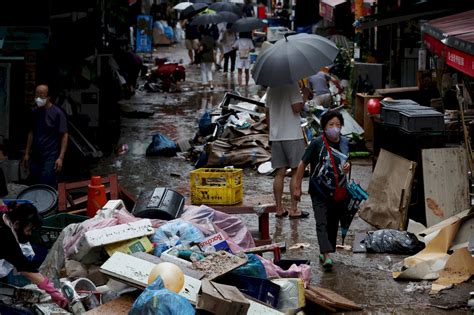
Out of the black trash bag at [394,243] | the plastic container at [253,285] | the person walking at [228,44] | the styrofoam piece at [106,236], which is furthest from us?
the person walking at [228,44]

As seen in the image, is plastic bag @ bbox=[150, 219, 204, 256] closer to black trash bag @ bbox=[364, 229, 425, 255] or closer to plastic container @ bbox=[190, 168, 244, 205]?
plastic container @ bbox=[190, 168, 244, 205]

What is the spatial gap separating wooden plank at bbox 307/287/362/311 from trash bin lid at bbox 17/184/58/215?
11.7ft

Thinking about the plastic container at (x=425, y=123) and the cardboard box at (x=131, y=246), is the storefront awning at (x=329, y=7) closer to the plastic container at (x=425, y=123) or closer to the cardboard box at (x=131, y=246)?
the plastic container at (x=425, y=123)

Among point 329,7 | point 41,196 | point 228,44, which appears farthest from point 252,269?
point 228,44

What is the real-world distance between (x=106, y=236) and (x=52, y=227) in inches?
55.5

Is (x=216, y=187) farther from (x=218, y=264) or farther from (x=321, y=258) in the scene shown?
(x=218, y=264)

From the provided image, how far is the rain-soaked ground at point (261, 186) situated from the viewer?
319 inches

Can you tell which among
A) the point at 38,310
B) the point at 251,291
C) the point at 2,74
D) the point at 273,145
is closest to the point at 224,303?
the point at 251,291

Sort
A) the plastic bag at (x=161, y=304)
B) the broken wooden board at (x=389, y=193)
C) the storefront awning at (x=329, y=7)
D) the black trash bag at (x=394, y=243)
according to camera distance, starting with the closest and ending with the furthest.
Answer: the plastic bag at (x=161, y=304)
the black trash bag at (x=394, y=243)
the broken wooden board at (x=389, y=193)
the storefront awning at (x=329, y=7)

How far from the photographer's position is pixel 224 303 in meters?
6.56

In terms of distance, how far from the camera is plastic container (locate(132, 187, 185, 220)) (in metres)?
9.08

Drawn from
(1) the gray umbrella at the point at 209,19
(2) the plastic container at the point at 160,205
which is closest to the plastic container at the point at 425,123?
(2) the plastic container at the point at 160,205

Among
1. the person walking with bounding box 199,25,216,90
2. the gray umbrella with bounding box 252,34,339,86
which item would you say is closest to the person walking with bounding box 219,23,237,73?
the person walking with bounding box 199,25,216,90

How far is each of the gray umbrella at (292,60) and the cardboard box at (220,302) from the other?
439cm
